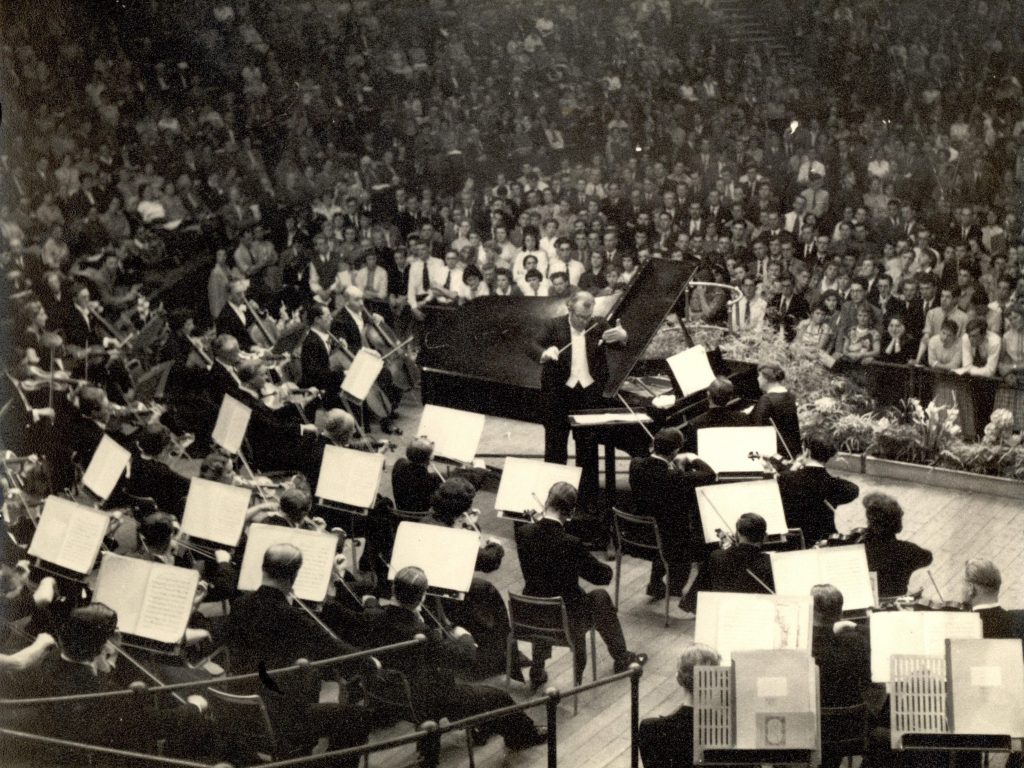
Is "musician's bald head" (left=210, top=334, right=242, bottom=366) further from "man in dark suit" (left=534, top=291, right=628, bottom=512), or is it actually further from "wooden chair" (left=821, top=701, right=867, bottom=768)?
"wooden chair" (left=821, top=701, right=867, bottom=768)

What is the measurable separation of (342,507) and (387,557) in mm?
395

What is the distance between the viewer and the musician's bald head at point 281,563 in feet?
18.2

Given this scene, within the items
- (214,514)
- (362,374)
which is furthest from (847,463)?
(214,514)

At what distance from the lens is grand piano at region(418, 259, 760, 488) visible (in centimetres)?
843

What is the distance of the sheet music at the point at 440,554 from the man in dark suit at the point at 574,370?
8.15 ft

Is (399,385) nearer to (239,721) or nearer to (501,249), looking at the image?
(501,249)

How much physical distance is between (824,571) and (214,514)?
127 inches

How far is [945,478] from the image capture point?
380 inches

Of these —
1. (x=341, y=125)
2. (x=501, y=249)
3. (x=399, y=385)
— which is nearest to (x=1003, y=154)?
(x=501, y=249)

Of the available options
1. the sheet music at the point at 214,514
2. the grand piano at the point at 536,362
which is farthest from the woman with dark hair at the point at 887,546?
the sheet music at the point at 214,514

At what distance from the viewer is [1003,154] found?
550 inches

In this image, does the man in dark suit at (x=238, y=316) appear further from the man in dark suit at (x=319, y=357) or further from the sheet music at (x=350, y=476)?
the sheet music at (x=350, y=476)

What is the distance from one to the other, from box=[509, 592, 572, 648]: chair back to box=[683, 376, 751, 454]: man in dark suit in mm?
2071

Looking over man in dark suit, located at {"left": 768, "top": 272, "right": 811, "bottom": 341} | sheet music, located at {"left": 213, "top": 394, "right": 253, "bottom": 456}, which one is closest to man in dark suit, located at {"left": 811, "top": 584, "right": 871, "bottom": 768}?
sheet music, located at {"left": 213, "top": 394, "right": 253, "bottom": 456}
